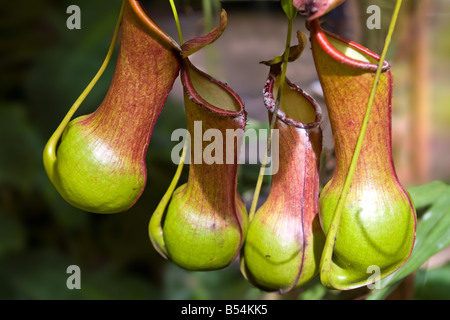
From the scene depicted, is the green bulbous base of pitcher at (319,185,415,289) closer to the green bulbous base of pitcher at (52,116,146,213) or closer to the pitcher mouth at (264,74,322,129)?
the pitcher mouth at (264,74,322,129)

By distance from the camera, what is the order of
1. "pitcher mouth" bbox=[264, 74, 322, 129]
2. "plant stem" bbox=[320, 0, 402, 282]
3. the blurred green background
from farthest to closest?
the blurred green background, "pitcher mouth" bbox=[264, 74, 322, 129], "plant stem" bbox=[320, 0, 402, 282]

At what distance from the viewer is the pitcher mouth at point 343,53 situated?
55 cm

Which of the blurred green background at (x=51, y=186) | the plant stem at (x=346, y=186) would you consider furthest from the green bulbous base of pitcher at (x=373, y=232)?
the blurred green background at (x=51, y=186)


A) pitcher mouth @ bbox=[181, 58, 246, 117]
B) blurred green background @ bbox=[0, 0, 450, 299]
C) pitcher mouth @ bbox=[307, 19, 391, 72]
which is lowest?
blurred green background @ bbox=[0, 0, 450, 299]

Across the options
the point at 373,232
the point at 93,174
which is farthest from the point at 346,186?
the point at 93,174

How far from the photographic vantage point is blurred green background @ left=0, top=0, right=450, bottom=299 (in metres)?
1.36

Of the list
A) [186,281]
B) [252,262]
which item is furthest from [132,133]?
[186,281]

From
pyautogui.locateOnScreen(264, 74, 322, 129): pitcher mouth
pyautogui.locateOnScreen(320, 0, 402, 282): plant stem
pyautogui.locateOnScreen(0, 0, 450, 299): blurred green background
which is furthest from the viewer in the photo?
pyautogui.locateOnScreen(0, 0, 450, 299): blurred green background

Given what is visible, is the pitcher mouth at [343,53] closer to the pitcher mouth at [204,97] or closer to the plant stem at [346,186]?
the plant stem at [346,186]

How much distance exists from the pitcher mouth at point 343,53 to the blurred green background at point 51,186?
1.81ft

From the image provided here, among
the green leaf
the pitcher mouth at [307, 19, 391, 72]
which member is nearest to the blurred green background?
the green leaf

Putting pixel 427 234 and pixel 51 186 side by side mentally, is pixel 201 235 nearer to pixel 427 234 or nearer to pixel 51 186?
pixel 427 234

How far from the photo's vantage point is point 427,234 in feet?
2.60

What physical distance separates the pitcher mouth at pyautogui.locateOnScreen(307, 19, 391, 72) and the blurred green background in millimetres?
551
